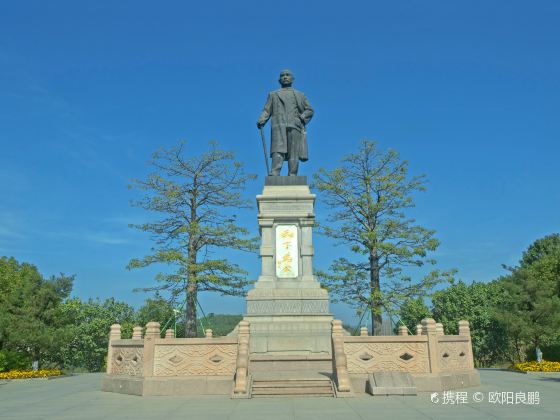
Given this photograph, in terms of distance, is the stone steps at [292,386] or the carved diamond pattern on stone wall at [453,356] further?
the carved diamond pattern on stone wall at [453,356]

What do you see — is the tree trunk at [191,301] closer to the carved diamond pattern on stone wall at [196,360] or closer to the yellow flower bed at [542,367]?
the carved diamond pattern on stone wall at [196,360]

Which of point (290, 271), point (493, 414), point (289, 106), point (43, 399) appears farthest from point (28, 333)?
point (493, 414)

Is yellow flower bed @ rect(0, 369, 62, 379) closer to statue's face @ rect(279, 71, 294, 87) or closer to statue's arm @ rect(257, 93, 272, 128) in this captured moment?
statue's arm @ rect(257, 93, 272, 128)

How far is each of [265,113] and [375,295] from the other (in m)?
10.3

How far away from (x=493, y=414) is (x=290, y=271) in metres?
8.22

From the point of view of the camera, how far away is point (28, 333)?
21688mm

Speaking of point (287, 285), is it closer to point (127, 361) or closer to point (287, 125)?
point (127, 361)

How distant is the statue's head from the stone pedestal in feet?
12.5

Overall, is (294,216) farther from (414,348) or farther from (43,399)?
(43,399)

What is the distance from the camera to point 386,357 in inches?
487

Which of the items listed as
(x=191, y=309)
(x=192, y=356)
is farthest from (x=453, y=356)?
(x=191, y=309)

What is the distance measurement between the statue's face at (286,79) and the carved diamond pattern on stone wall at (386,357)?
10.3 m

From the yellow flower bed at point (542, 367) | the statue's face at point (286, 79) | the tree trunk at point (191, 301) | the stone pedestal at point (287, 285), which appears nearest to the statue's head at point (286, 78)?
the statue's face at point (286, 79)

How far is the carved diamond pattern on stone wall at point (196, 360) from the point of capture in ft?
40.5
